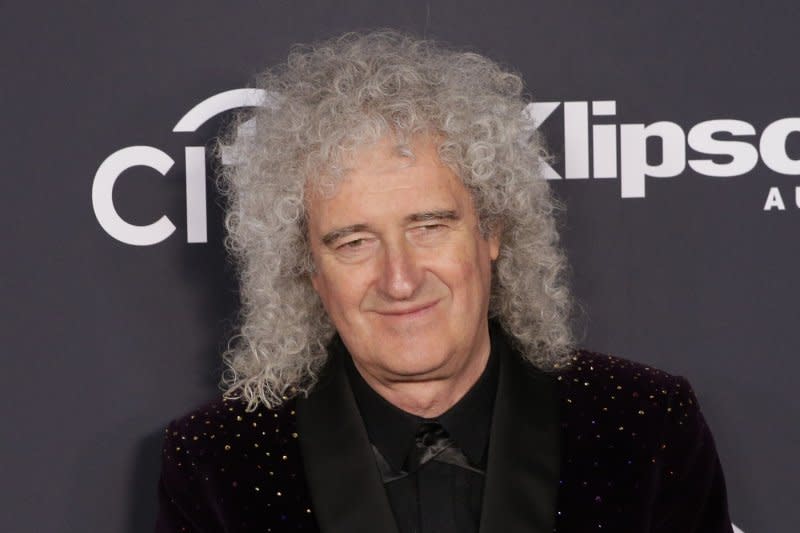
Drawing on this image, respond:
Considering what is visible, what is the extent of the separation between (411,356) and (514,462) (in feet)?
0.70

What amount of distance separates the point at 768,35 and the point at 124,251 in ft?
3.60

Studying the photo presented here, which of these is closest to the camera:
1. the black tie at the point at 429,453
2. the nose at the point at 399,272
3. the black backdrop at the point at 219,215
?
the nose at the point at 399,272

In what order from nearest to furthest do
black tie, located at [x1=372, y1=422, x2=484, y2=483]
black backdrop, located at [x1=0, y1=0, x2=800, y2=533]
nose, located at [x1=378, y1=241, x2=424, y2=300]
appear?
nose, located at [x1=378, y1=241, x2=424, y2=300] < black tie, located at [x1=372, y1=422, x2=484, y2=483] < black backdrop, located at [x1=0, y1=0, x2=800, y2=533]

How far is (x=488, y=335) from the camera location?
178 cm

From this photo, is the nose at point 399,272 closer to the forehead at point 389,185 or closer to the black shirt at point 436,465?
the forehead at point 389,185

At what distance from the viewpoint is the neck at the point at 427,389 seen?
5.55 feet

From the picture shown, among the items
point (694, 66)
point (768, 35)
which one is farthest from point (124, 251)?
point (768, 35)

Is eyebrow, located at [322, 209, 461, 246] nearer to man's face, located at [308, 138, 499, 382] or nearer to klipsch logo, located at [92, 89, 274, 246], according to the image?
man's face, located at [308, 138, 499, 382]

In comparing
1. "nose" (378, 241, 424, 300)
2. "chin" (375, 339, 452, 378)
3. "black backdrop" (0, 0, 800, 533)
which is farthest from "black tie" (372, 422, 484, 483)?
"black backdrop" (0, 0, 800, 533)

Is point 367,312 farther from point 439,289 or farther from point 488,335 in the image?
point 488,335

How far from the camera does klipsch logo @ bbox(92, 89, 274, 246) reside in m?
1.87

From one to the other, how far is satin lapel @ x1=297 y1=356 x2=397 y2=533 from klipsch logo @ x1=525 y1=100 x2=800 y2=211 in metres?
0.52

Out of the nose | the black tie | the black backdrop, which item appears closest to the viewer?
the nose

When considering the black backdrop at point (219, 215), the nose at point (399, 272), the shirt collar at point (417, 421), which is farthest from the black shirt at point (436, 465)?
the black backdrop at point (219, 215)
